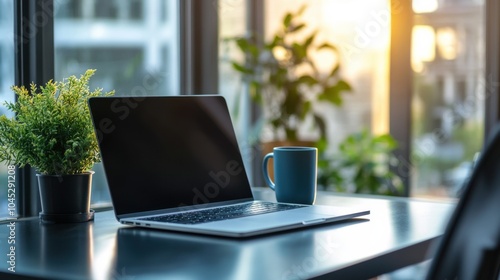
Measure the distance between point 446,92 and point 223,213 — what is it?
2189 mm

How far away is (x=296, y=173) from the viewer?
163 centimetres

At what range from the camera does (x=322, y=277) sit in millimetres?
1033

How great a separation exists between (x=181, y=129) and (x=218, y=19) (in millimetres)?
1507

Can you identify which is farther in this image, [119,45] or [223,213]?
[119,45]

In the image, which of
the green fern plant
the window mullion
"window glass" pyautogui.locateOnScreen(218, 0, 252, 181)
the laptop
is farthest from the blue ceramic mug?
"window glass" pyautogui.locateOnScreen(218, 0, 252, 181)

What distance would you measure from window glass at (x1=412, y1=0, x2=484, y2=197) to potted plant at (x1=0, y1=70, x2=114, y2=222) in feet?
7.36

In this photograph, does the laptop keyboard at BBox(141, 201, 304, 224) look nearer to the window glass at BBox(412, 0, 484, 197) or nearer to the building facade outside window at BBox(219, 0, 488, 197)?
the building facade outside window at BBox(219, 0, 488, 197)

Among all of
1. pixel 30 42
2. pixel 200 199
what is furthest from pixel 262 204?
pixel 30 42

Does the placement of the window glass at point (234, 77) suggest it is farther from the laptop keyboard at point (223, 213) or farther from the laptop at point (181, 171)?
the laptop keyboard at point (223, 213)

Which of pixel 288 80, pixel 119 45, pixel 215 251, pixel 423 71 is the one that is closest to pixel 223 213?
pixel 215 251

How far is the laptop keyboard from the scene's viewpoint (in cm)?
140

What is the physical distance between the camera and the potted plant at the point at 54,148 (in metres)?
1.47

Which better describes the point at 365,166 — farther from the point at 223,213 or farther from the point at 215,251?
the point at 215,251

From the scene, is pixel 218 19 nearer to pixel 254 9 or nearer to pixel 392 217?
pixel 254 9
